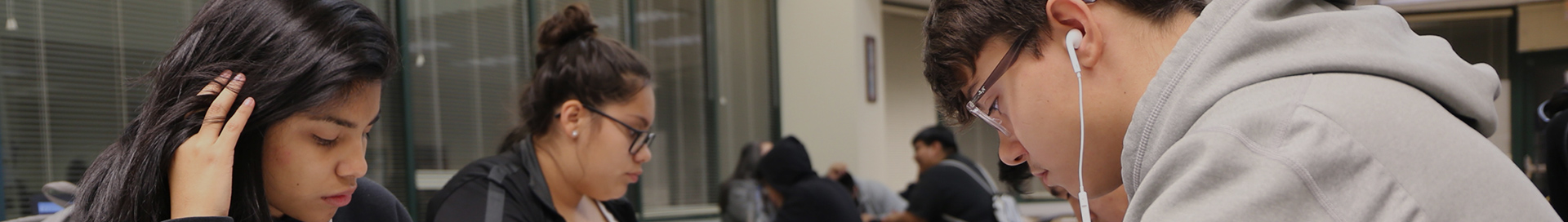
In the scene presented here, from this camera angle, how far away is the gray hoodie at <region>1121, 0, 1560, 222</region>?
0.72m

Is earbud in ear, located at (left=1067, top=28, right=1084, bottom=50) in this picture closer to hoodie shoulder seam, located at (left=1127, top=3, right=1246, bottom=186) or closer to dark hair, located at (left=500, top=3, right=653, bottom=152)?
hoodie shoulder seam, located at (left=1127, top=3, right=1246, bottom=186)

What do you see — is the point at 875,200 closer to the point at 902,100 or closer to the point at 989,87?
Result: the point at 902,100

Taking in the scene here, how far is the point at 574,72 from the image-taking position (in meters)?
2.32

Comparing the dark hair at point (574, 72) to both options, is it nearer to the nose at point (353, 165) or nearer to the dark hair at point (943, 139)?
the nose at point (353, 165)

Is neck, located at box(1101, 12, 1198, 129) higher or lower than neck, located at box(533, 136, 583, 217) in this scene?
higher

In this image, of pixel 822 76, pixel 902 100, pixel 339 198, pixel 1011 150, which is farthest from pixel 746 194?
pixel 1011 150

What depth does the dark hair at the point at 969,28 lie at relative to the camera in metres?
0.96

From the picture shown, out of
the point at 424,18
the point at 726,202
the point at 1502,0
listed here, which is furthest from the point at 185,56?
the point at 1502,0

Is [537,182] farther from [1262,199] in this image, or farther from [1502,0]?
[1502,0]

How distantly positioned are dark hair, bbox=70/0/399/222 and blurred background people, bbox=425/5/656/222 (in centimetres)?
85

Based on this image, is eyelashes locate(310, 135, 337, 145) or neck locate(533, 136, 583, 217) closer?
eyelashes locate(310, 135, 337, 145)

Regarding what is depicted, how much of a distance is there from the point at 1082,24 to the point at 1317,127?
0.30 m

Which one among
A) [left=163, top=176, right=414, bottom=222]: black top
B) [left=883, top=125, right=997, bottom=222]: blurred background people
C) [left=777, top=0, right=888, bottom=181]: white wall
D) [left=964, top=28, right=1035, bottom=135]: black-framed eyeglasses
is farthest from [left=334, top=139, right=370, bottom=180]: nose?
[left=777, top=0, right=888, bottom=181]: white wall

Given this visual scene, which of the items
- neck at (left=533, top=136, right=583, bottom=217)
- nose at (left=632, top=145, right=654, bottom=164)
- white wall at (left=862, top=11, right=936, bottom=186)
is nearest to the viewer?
neck at (left=533, top=136, right=583, bottom=217)
